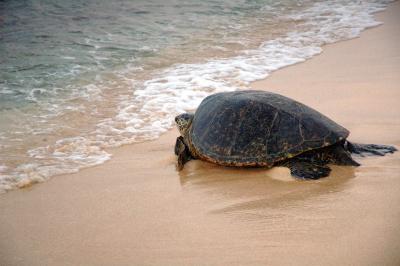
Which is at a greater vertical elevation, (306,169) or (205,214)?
(306,169)

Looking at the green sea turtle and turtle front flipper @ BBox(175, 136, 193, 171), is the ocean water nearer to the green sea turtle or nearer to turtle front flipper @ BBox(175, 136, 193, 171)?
turtle front flipper @ BBox(175, 136, 193, 171)

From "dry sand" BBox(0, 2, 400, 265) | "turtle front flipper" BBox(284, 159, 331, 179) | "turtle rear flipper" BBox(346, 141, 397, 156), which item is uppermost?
"turtle rear flipper" BBox(346, 141, 397, 156)

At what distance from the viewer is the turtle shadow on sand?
138 inches

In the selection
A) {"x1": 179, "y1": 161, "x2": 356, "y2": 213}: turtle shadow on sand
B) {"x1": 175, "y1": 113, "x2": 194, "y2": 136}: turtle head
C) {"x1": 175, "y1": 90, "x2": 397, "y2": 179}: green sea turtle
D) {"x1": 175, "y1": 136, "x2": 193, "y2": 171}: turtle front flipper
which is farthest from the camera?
{"x1": 175, "y1": 113, "x2": 194, "y2": 136}: turtle head

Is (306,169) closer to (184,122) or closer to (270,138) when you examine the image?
(270,138)

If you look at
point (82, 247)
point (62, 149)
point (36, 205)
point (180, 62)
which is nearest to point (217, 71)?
point (180, 62)

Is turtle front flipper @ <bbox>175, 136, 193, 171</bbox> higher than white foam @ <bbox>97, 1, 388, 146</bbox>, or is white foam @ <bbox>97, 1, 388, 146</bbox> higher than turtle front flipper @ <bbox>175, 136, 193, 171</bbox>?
white foam @ <bbox>97, 1, 388, 146</bbox>

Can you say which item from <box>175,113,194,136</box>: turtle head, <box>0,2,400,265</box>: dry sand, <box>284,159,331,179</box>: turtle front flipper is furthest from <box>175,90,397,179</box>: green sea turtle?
<box>175,113,194,136</box>: turtle head

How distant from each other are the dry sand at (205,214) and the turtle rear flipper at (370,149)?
0.12 meters

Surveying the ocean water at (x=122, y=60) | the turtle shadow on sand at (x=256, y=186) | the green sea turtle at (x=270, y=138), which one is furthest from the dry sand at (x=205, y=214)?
the ocean water at (x=122, y=60)

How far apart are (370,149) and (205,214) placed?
166cm

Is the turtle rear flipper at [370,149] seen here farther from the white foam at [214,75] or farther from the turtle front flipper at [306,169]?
the white foam at [214,75]

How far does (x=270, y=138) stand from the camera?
4.02 metres

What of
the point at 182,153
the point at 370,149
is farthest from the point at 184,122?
the point at 370,149
